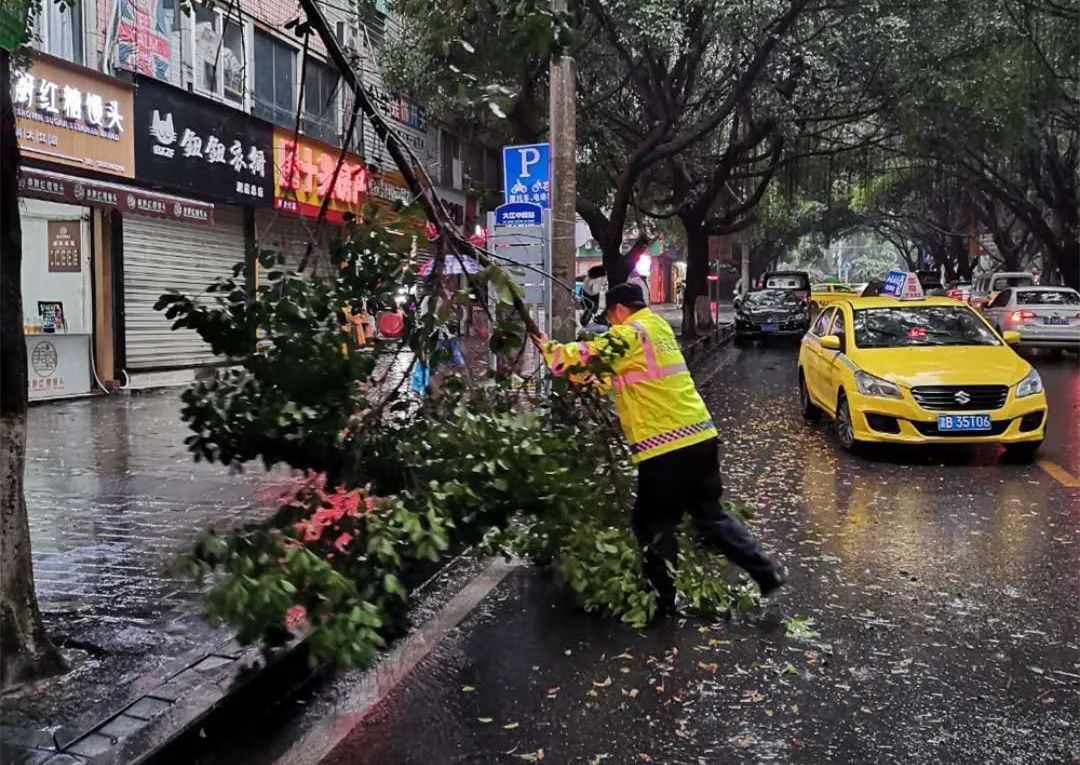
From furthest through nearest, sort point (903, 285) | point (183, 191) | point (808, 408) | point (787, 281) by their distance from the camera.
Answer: point (787, 281) < point (903, 285) < point (183, 191) < point (808, 408)

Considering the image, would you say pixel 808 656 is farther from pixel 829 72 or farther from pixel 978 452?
pixel 829 72

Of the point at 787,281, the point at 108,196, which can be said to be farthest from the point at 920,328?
the point at 787,281

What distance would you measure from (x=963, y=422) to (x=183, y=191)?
1165 cm

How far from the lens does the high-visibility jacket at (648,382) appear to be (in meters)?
4.69

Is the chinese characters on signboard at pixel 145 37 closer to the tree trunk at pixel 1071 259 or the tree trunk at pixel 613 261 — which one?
the tree trunk at pixel 613 261

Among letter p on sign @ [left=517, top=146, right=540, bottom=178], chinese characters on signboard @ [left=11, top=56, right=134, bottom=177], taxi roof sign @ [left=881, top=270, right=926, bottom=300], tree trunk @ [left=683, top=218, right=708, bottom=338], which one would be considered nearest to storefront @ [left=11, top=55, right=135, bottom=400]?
chinese characters on signboard @ [left=11, top=56, right=134, bottom=177]

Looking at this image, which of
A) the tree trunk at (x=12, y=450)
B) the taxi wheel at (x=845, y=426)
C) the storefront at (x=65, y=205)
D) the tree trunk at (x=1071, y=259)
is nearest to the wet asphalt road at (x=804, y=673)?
the tree trunk at (x=12, y=450)

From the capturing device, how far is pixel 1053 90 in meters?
18.3

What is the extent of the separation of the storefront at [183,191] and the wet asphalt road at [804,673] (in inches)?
407

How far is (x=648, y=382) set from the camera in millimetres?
4754

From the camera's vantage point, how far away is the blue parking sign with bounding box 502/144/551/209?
10.8 meters

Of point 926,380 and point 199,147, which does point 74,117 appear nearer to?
point 199,147

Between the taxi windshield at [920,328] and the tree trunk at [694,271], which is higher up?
the tree trunk at [694,271]

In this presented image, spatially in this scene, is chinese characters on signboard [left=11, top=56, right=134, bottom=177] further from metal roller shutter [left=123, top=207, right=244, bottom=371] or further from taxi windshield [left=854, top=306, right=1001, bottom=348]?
taxi windshield [left=854, top=306, right=1001, bottom=348]
